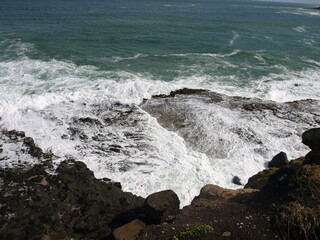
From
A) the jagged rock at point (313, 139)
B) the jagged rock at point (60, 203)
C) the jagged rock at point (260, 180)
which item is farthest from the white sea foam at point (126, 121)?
the jagged rock at point (313, 139)

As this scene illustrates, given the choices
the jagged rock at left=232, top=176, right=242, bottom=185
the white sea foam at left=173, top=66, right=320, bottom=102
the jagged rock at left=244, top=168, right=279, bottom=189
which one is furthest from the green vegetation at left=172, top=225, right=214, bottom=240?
the white sea foam at left=173, top=66, right=320, bottom=102

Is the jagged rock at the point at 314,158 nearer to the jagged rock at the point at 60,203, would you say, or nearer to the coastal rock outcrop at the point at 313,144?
the coastal rock outcrop at the point at 313,144

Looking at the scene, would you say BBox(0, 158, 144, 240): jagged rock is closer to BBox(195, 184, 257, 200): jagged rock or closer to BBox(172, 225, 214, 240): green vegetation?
BBox(195, 184, 257, 200): jagged rock

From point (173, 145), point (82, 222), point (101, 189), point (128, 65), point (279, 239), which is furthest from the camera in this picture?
point (128, 65)

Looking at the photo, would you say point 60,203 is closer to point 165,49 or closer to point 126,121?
point 126,121

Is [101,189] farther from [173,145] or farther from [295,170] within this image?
[295,170]

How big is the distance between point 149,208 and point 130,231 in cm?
111

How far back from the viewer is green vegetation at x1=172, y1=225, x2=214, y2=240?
819 cm

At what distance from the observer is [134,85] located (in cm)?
2408

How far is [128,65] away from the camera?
100.0 feet

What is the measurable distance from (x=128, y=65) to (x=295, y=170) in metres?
23.7

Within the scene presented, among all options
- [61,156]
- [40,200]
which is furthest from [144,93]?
[40,200]

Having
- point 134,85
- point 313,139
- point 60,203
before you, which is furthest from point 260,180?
point 134,85

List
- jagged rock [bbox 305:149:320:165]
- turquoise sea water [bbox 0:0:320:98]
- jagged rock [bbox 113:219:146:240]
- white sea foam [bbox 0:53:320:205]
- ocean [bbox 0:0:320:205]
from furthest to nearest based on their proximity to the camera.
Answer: turquoise sea water [bbox 0:0:320:98], ocean [bbox 0:0:320:205], white sea foam [bbox 0:53:320:205], jagged rock [bbox 305:149:320:165], jagged rock [bbox 113:219:146:240]
